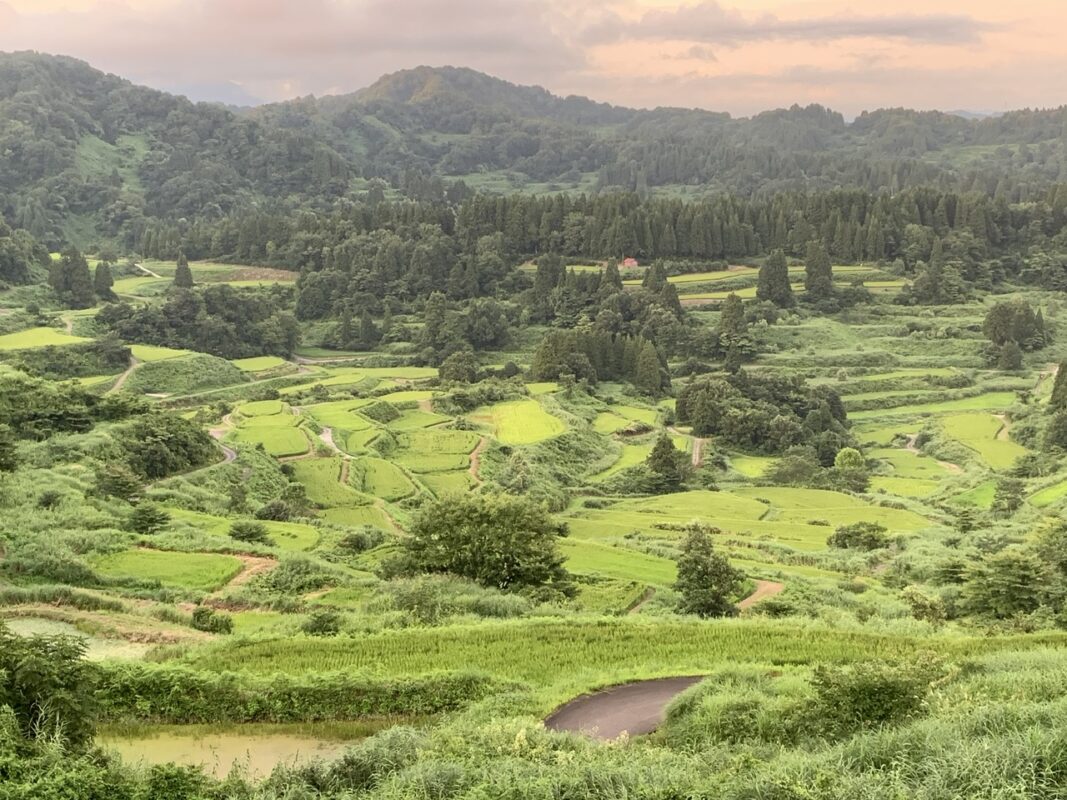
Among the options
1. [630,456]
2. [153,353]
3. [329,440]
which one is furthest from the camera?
[153,353]

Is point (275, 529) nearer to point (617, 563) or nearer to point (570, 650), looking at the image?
point (617, 563)

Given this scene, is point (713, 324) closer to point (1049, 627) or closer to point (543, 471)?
point (543, 471)

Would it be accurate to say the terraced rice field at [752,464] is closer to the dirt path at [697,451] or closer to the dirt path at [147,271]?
the dirt path at [697,451]

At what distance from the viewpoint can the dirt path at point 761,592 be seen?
25456 millimetres

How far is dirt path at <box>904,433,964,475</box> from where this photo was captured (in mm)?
54625

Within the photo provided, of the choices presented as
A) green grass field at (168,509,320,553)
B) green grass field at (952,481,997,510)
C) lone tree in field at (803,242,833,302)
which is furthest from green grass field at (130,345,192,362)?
lone tree in field at (803,242,833,302)

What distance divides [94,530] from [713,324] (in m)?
68.3

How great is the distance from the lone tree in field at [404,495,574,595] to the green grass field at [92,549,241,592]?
186 inches

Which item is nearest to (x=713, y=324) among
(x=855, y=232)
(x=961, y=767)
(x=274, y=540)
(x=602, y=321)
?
(x=602, y=321)

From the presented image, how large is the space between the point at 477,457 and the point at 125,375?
33.1 meters

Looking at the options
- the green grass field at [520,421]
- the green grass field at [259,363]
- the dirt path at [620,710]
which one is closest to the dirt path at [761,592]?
the dirt path at [620,710]

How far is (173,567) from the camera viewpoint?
79.1ft

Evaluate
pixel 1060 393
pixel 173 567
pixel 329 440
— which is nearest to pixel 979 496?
pixel 1060 393

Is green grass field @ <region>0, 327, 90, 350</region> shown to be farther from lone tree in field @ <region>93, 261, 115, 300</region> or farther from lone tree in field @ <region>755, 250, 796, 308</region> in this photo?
lone tree in field @ <region>755, 250, 796, 308</region>
